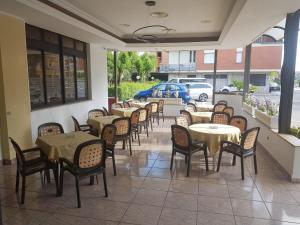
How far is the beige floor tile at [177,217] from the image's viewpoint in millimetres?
2814

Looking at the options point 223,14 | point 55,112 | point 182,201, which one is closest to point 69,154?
point 182,201

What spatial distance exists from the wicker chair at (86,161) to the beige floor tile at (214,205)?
55.5 inches

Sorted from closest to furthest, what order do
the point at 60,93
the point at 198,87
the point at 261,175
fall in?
the point at 261,175, the point at 60,93, the point at 198,87

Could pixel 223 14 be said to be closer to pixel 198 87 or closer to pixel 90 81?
pixel 90 81

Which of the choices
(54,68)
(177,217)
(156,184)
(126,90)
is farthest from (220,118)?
(126,90)

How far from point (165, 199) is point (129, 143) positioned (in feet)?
6.67

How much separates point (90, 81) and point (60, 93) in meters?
1.58

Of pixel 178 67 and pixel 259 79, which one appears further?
pixel 178 67

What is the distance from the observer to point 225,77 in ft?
74.2

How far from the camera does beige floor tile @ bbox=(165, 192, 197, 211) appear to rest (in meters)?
3.16

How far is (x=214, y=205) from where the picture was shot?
125 inches

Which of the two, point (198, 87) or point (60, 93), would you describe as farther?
point (198, 87)

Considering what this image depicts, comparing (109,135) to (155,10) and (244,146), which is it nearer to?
(244,146)

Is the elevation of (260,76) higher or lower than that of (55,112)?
higher
